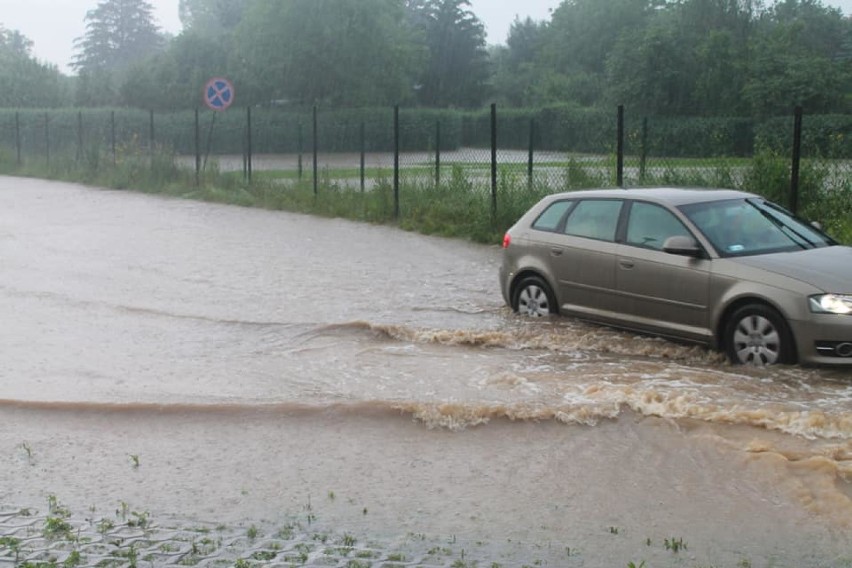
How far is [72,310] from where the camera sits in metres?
13.5

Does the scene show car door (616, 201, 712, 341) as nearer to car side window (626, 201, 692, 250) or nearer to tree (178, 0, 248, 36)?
car side window (626, 201, 692, 250)

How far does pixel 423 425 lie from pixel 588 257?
3356 millimetres

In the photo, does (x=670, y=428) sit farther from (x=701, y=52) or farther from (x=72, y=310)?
(x=701, y=52)

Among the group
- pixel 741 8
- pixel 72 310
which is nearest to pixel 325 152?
pixel 72 310

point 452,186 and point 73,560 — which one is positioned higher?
point 452,186

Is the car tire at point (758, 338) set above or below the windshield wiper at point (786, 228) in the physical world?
below

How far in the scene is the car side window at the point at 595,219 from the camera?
36.3 feet

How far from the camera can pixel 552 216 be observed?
1183 cm

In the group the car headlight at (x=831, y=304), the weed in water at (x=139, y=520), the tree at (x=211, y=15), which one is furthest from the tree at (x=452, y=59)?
the weed in water at (x=139, y=520)

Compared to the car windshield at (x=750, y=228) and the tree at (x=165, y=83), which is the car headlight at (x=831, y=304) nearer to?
the car windshield at (x=750, y=228)

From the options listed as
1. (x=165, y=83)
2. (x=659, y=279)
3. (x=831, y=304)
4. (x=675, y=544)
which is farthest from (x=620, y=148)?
(x=165, y=83)

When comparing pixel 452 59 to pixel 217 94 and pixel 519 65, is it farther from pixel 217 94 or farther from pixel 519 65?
pixel 217 94

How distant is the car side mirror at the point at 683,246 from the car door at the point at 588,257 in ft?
2.70

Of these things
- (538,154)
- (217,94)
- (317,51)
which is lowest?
(538,154)
